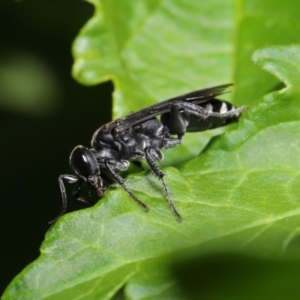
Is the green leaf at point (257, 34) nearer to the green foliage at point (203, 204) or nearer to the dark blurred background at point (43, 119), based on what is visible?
the green foliage at point (203, 204)

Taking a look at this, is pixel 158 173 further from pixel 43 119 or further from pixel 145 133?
pixel 43 119

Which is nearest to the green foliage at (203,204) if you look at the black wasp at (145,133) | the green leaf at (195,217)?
the green leaf at (195,217)

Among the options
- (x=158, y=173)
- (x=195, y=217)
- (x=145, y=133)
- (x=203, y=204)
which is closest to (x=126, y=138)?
(x=145, y=133)

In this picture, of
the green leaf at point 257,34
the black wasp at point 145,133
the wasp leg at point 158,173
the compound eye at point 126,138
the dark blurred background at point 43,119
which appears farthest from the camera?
the dark blurred background at point 43,119

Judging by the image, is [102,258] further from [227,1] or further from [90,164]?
[227,1]

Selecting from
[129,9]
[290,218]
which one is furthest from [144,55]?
[290,218]

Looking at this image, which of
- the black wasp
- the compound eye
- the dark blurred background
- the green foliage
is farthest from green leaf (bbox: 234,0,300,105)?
the dark blurred background

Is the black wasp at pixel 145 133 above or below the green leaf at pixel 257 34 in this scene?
below

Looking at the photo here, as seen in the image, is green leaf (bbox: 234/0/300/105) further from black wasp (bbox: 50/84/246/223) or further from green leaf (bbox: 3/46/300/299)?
green leaf (bbox: 3/46/300/299)
